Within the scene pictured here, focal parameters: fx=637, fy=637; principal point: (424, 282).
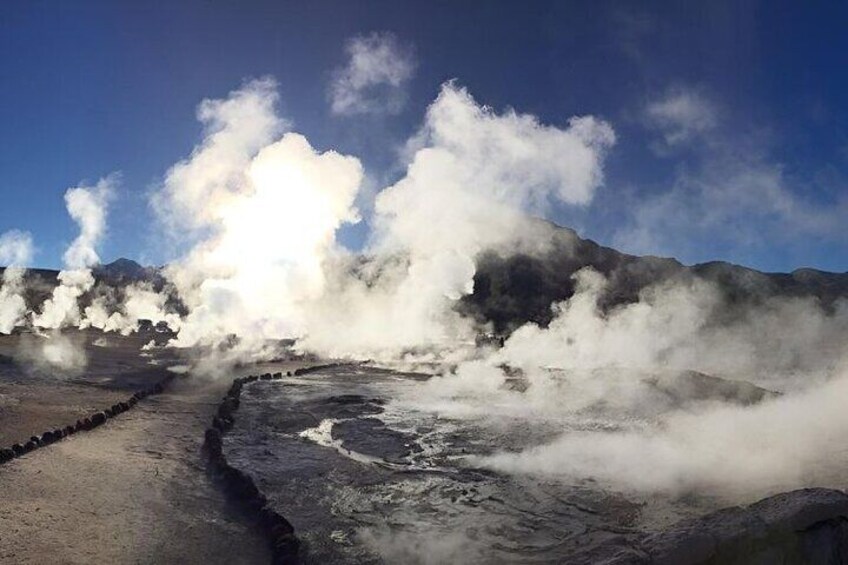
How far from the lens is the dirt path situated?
31.8 ft

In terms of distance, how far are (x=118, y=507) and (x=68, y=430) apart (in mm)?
6396

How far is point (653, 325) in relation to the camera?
46.9 metres

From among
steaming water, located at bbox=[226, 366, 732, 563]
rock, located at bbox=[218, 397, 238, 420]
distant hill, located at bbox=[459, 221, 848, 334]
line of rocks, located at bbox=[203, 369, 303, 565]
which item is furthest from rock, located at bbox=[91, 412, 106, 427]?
distant hill, located at bbox=[459, 221, 848, 334]

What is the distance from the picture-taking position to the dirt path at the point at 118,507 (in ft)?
31.8

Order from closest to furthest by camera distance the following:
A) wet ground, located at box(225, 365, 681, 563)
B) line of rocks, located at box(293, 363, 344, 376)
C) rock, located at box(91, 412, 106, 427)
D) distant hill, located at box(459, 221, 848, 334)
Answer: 1. wet ground, located at box(225, 365, 681, 563)
2. rock, located at box(91, 412, 106, 427)
3. line of rocks, located at box(293, 363, 344, 376)
4. distant hill, located at box(459, 221, 848, 334)

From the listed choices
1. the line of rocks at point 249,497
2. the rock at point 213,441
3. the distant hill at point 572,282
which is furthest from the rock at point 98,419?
the distant hill at point 572,282

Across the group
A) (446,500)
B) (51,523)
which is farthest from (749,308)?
(51,523)

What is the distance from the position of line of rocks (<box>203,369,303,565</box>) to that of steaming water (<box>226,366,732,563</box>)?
303 millimetres

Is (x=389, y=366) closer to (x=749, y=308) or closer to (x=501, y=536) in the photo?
(x=501, y=536)

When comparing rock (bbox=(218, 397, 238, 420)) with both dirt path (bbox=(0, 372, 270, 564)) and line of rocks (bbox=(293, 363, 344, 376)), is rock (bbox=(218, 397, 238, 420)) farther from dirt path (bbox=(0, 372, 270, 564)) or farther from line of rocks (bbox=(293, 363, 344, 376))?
line of rocks (bbox=(293, 363, 344, 376))

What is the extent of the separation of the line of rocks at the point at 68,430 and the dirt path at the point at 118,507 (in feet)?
0.72

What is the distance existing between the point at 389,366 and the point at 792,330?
4695cm

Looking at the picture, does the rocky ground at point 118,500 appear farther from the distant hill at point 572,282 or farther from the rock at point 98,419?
the distant hill at point 572,282

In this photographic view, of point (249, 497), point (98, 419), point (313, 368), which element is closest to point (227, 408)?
point (98, 419)
